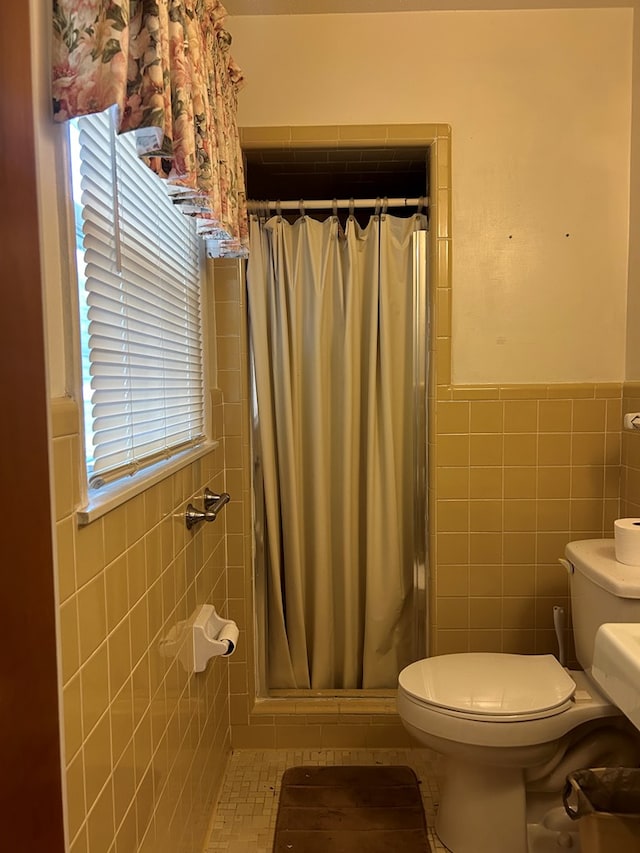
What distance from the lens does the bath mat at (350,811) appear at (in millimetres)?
1727

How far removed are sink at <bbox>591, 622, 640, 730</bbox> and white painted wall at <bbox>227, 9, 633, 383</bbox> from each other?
43.2 inches

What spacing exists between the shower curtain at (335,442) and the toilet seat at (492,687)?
1.96 ft

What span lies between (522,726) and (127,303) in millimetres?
1373

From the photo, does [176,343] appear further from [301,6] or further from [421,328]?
[301,6]

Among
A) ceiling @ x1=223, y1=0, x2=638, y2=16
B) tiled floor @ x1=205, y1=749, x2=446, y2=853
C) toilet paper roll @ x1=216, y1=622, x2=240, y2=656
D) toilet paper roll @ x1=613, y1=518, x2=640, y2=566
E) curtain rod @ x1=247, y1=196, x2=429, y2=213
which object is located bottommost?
tiled floor @ x1=205, y1=749, x2=446, y2=853

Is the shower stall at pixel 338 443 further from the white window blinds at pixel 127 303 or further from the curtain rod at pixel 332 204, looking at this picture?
the white window blinds at pixel 127 303

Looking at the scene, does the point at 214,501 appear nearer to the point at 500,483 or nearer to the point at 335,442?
the point at 335,442

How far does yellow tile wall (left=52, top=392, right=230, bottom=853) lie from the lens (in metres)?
0.87

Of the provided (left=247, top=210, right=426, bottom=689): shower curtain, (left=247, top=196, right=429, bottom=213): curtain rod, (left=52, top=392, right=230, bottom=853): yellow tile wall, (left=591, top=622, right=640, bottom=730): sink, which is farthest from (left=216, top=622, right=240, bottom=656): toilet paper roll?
(left=247, top=196, right=429, bottom=213): curtain rod

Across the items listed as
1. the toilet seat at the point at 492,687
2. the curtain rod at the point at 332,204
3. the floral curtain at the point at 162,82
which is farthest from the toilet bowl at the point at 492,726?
the curtain rod at the point at 332,204

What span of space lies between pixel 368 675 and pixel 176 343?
1.50m

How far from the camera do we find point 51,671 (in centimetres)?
76

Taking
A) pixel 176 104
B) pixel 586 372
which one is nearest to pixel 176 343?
pixel 176 104

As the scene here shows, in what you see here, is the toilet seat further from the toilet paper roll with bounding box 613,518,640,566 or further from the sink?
the sink
